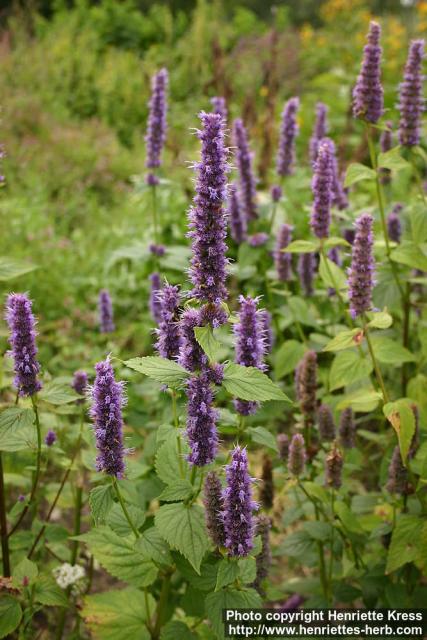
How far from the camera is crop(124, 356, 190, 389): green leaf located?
5.57 feet

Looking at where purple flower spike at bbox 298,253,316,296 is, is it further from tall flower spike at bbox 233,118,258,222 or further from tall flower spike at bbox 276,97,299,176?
tall flower spike at bbox 276,97,299,176

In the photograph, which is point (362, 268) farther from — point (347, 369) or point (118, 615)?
point (118, 615)

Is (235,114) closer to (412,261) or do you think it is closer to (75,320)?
(75,320)

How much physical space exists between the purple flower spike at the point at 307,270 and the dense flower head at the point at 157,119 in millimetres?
1059

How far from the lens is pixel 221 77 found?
245 inches

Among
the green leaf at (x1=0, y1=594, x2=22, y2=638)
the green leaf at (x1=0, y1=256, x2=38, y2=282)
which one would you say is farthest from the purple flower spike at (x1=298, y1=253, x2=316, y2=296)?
the green leaf at (x1=0, y1=594, x2=22, y2=638)

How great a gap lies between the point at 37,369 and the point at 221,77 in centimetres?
485

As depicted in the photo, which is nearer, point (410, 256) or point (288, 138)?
point (410, 256)

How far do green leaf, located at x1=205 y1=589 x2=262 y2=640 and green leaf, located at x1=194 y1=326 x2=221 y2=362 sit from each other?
75 centimetres

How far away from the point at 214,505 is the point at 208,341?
0.51 metres

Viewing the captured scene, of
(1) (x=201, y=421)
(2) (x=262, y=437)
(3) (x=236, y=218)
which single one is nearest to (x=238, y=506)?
(1) (x=201, y=421)

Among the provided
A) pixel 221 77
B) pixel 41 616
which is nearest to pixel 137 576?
pixel 41 616

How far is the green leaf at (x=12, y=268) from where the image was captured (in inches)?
89.2

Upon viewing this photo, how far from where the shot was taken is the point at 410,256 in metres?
2.81
